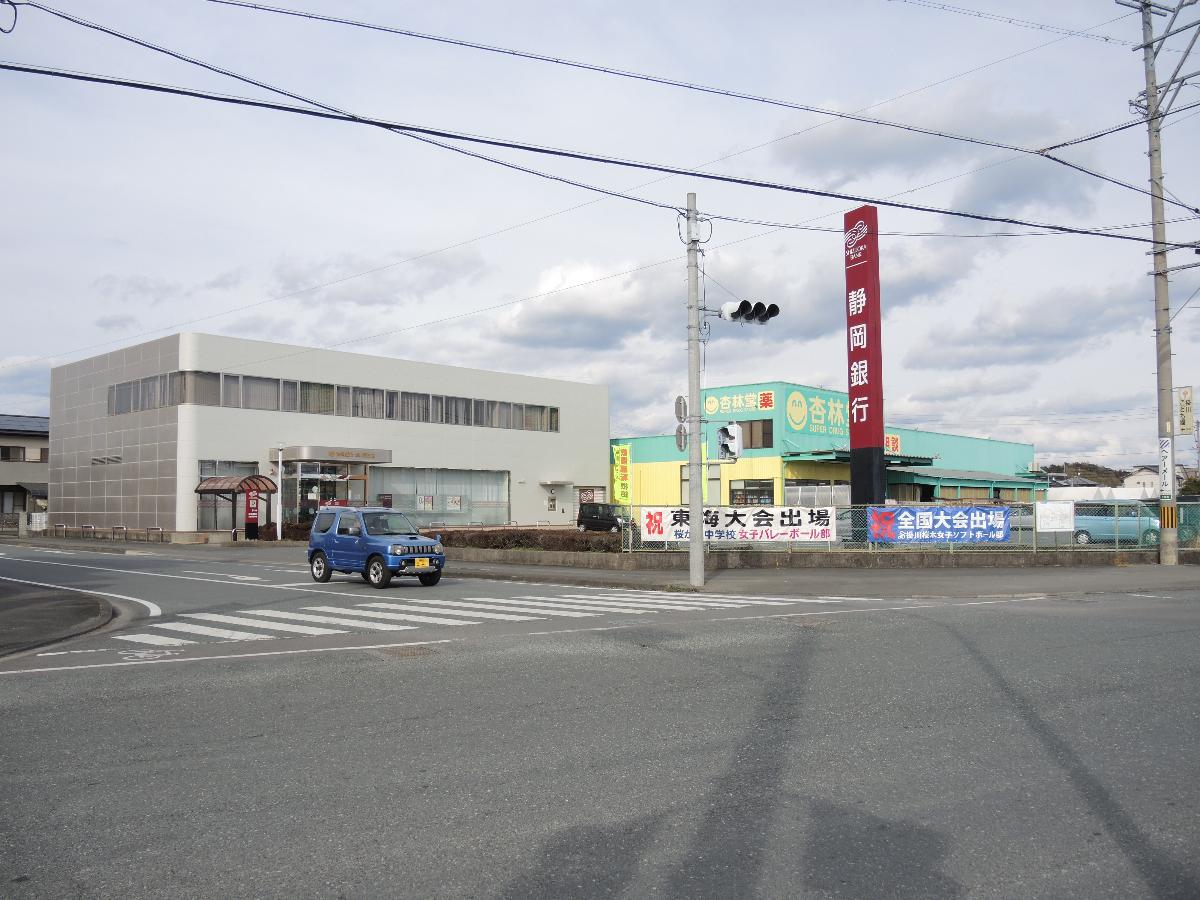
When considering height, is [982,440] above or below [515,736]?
above

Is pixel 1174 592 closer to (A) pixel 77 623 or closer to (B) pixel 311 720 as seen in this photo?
(B) pixel 311 720

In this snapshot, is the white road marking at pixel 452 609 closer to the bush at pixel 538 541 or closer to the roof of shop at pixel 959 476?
the bush at pixel 538 541

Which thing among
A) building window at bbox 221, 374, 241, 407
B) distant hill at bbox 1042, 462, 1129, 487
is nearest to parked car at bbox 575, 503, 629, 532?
building window at bbox 221, 374, 241, 407

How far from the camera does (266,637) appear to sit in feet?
43.0

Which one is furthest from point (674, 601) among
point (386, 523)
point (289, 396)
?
point (289, 396)

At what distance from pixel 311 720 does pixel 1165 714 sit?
6792 millimetres

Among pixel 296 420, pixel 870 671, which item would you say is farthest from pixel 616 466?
pixel 870 671

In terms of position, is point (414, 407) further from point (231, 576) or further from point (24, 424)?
point (24, 424)

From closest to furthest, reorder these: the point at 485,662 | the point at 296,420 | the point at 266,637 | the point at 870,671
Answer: the point at 870,671
the point at 485,662
the point at 266,637
the point at 296,420

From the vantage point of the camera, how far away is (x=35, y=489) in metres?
70.4

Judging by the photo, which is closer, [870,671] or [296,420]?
[870,671]

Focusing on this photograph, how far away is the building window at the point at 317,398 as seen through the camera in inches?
1996

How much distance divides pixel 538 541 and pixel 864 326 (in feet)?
39.1

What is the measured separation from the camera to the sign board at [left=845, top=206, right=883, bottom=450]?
1114 inches
